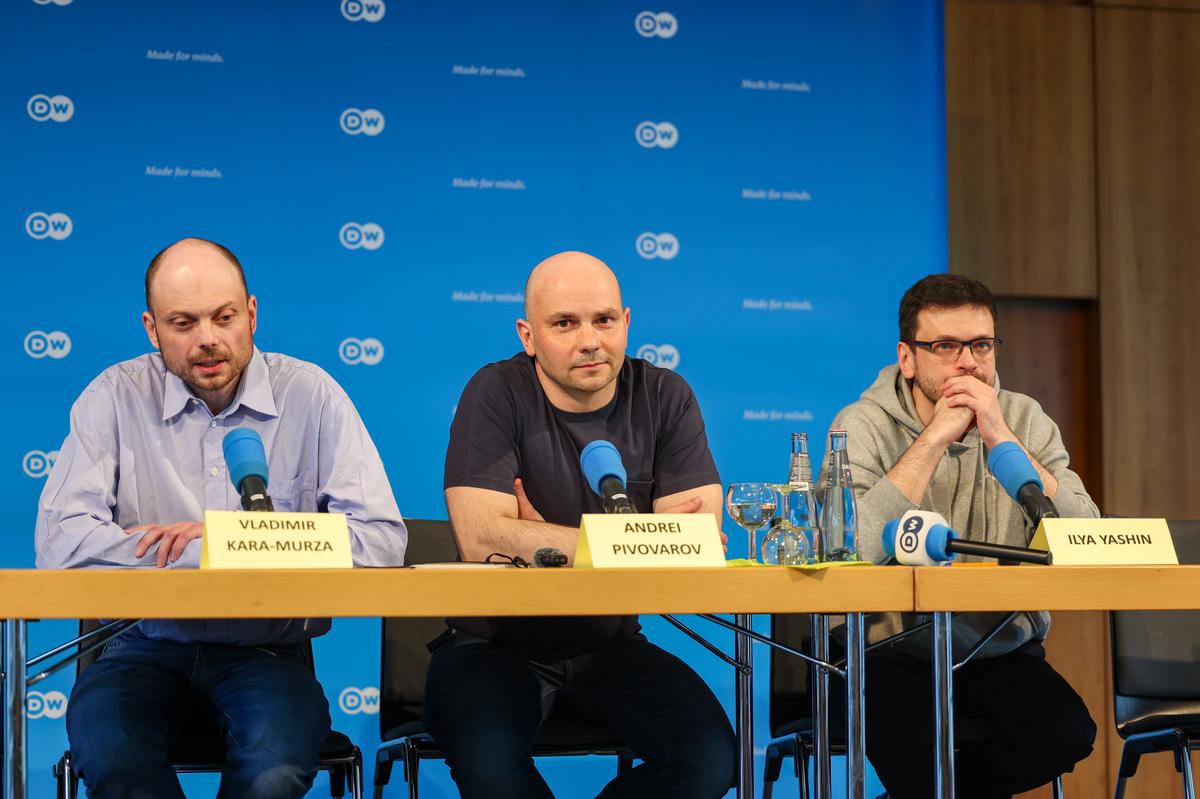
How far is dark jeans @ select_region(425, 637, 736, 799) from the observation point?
2.27 metres

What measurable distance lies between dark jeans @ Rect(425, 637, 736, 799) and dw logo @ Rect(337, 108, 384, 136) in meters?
2.51

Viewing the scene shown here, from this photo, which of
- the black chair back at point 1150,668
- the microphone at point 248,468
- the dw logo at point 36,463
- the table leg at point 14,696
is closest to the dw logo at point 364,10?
the dw logo at point 36,463

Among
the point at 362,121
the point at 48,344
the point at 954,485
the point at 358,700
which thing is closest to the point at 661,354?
the point at 362,121

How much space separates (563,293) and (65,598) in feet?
4.28

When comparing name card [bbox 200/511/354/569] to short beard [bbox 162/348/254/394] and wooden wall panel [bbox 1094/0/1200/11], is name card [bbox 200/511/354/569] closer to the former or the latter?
short beard [bbox 162/348/254/394]

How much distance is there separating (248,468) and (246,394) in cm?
74

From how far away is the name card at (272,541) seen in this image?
5.94 feet

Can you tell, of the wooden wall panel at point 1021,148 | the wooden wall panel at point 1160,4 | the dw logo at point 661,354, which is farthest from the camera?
the wooden wall panel at point 1160,4

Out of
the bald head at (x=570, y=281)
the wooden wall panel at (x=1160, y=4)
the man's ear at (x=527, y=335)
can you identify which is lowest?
the man's ear at (x=527, y=335)

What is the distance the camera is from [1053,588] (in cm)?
195

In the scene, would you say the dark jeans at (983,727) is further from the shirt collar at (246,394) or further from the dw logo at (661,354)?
the dw logo at (661,354)

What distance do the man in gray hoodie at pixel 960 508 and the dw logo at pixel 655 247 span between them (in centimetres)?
174

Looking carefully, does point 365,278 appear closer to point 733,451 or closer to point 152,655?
point 733,451

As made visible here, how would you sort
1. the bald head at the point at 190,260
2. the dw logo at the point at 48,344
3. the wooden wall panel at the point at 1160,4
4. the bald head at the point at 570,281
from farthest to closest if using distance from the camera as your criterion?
the wooden wall panel at the point at 1160,4
the dw logo at the point at 48,344
the bald head at the point at 570,281
the bald head at the point at 190,260
